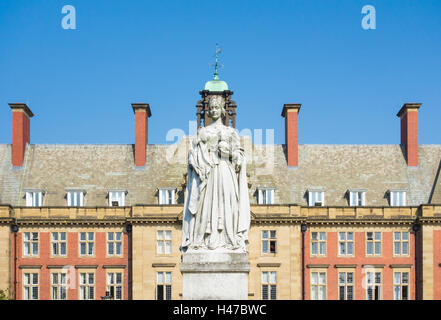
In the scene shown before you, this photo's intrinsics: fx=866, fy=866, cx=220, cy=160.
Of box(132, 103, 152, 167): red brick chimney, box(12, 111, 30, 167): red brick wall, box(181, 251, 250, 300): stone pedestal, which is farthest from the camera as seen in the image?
box(132, 103, 152, 167): red brick chimney

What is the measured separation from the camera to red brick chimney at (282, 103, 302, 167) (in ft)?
172

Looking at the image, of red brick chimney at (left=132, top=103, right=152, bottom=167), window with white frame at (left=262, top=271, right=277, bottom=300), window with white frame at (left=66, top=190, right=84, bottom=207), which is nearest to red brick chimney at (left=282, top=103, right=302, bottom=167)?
window with white frame at (left=262, top=271, right=277, bottom=300)

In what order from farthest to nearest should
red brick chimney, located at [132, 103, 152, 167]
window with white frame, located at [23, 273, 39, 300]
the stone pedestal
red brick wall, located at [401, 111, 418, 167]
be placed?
red brick chimney, located at [132, 103, 152, 167] → red brick wall, located at [401, 111, 418, 167] → window with white frame, located at [23, 273, 39, 300] → the stone pedestal

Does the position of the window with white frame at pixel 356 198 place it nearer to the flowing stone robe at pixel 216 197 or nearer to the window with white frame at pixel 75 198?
the window with white frame at pixel 75 198

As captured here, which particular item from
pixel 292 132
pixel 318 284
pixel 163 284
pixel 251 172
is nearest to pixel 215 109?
pixel 163 284

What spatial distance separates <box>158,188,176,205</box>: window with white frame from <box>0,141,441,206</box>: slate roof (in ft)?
Answer: 1.32

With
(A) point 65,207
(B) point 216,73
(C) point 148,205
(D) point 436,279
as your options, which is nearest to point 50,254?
(A) point 65,207

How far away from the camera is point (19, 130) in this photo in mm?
52156

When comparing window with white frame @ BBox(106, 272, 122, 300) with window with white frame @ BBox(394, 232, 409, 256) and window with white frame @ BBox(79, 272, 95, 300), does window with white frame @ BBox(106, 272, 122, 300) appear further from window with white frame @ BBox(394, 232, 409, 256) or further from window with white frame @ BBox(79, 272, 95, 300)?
window with white frame @ BBox(394, 232, 409, 256)

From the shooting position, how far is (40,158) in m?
53.2

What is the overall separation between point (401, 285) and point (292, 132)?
11.1 metres
